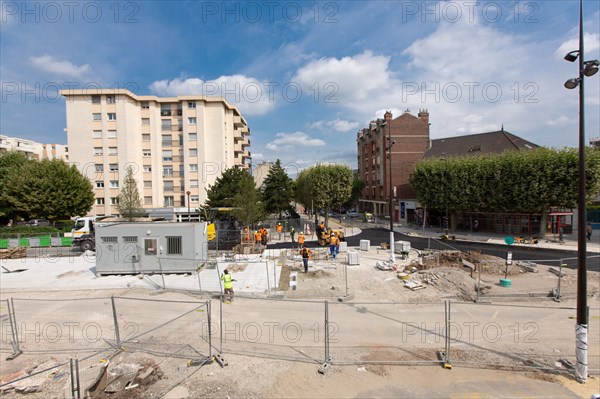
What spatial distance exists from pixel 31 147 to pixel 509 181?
359 ft

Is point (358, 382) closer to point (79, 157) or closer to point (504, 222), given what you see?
point (504, 222)

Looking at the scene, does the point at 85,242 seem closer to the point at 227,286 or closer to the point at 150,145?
the point at 227,286

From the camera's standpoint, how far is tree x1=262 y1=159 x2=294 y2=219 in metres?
36.2

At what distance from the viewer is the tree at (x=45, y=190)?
2922 cm

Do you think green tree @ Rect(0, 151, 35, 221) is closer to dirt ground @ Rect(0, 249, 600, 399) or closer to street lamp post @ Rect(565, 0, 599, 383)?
dirt ground @ Rect(0, 249, 600, 399)

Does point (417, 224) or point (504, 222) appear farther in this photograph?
point (417, 224)

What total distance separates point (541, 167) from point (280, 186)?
26.3 meters

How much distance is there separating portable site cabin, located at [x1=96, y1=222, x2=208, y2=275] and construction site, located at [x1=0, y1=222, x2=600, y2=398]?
833mm

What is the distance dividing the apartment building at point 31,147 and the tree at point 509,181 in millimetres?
76577

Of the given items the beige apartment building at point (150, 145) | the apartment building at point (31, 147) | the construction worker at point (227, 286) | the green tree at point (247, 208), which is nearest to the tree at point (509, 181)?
the green tree at point (247, 208)

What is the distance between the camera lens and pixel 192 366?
7.06 meters

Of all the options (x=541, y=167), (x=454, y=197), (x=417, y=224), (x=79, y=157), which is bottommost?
(x=417, y=224)

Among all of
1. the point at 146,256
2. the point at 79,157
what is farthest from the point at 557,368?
the point at 79,157

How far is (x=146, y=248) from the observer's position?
52.0 feet
